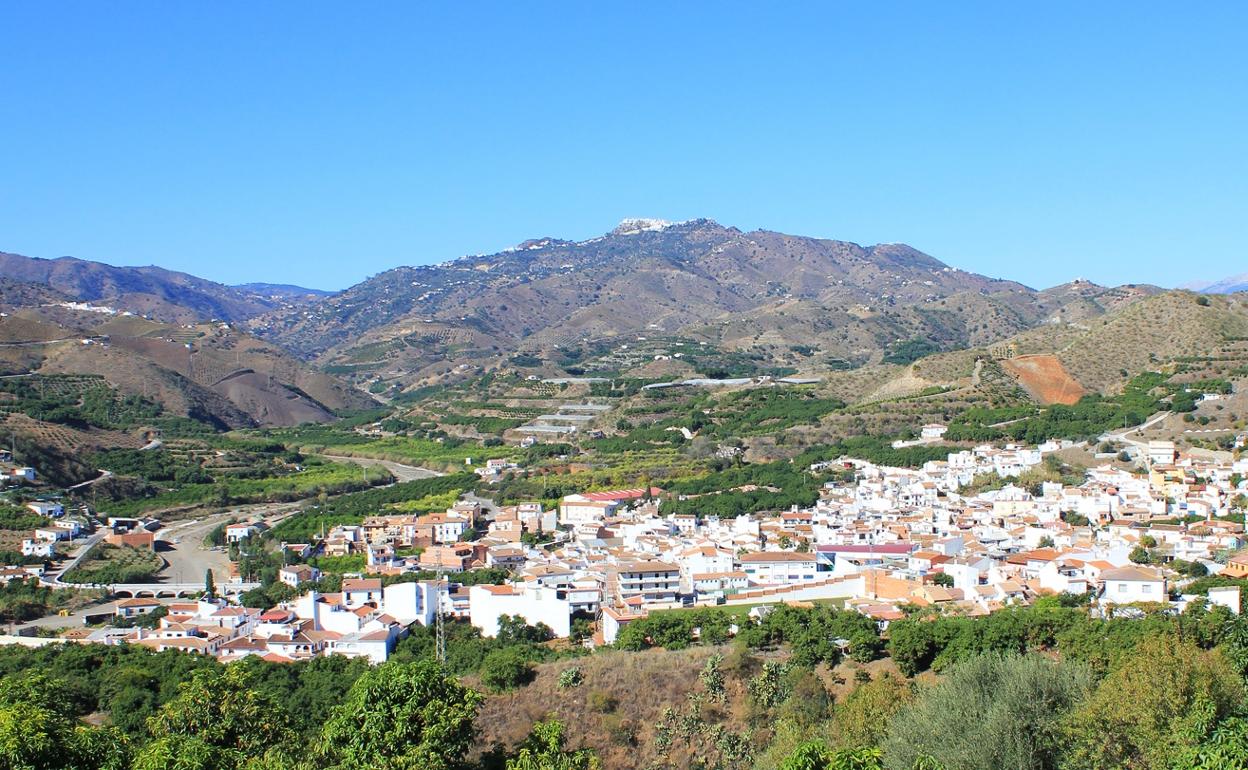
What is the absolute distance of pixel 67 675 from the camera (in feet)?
69.9

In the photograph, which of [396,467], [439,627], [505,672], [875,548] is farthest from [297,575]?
[396,467]

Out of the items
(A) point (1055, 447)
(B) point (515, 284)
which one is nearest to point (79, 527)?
(A) point (1055, 447)

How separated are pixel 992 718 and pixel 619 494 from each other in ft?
85.4

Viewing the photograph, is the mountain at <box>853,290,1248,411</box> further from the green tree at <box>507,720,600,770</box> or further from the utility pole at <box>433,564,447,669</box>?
the green tree at <box>507,720,600,770</box>

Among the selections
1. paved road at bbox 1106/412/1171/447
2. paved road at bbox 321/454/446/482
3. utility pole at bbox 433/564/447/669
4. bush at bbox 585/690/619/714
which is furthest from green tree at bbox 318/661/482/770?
paved road at bbox 321/454/446/482

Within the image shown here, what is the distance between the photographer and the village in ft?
76.0

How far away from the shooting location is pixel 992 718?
42.2ft

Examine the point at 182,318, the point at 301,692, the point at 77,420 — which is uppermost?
the point at 182,318

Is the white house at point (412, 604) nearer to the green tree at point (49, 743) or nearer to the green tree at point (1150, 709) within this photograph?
the green tree at point (49, 743)

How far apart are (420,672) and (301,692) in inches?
312

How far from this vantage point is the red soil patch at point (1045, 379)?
49.3m

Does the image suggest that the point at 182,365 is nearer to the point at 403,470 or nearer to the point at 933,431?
the point at 403,470

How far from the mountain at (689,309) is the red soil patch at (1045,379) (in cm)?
3110

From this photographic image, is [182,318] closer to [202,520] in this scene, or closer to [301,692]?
[202,520]
